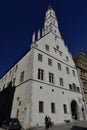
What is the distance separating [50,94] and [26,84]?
14.8 feet

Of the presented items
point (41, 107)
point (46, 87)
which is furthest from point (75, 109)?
point (41, 107)

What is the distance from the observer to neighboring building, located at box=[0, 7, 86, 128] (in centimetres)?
1543

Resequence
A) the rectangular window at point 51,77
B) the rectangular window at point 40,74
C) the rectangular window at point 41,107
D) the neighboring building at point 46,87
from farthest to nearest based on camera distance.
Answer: the rectangular window at point 51,77, the rectangular window at point 40,74, the rectangular window at point 41,107, the neighboring building at point 46,87

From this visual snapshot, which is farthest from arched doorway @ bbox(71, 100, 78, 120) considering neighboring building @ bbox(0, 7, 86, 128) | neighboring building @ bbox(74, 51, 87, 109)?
neighboring building @ bbox(74, 51, 87, 109)

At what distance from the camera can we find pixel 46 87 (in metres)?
18.4

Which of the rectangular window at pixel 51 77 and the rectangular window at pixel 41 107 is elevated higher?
the rectangular window at pixel 51 77

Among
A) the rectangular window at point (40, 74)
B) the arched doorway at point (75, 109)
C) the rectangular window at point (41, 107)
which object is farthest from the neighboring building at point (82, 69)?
the rectangular window at point (41, 107)

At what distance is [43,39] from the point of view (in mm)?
23922

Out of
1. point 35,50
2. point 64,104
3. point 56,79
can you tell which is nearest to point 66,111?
point 64,104

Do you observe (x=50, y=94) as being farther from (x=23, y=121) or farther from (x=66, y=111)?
(x=23, y=121)

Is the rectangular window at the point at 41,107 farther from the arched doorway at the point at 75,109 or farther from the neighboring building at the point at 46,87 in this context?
the arched doorway at the point at 75,109

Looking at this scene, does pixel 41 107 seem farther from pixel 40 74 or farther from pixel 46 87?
pixel 40 74

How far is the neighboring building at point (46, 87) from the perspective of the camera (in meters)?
15.4

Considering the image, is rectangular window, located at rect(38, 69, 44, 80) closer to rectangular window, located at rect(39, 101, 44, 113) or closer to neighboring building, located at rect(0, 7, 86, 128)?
neighboring building, located at rect(0, 7, 86, 128)
